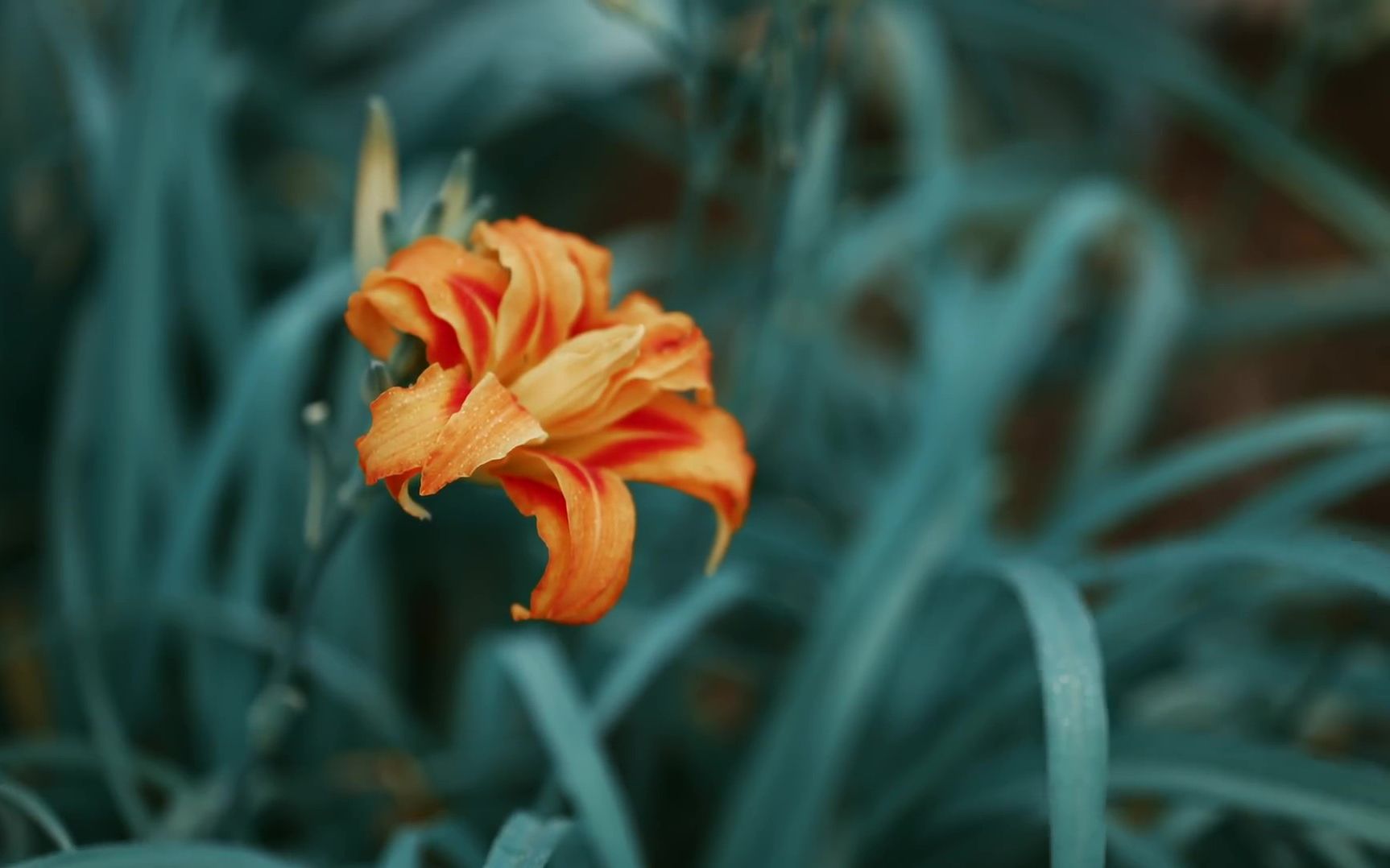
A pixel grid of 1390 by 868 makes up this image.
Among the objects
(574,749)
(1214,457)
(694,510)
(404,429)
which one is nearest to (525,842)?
(574,749)

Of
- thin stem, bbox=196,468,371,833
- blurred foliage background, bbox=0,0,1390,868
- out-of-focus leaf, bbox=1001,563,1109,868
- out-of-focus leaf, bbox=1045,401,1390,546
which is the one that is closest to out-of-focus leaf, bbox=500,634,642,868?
blurred foliage background, bbox=0,0,1390,868

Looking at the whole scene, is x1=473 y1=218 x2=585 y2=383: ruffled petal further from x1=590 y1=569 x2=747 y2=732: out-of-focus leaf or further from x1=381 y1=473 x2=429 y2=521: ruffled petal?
x1=590 y1=569 x2=747 y2=732: out-of-focus leaf

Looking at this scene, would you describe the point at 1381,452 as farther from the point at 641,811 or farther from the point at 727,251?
the point at 727,251

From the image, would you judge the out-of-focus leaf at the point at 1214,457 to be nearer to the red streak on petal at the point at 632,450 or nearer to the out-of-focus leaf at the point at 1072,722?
the out-of-focus leaf at the point at 1072,722

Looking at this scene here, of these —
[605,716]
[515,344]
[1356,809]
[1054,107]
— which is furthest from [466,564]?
[1054,107]

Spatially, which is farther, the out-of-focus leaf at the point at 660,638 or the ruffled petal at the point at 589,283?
the out-of-focus leaf at the point at 660,638

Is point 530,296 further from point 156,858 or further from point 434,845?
→ point 434,845

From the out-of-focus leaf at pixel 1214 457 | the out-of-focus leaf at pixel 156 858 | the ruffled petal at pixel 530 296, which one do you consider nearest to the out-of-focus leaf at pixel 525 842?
the out-of-focus leaf at pixel 156 858
